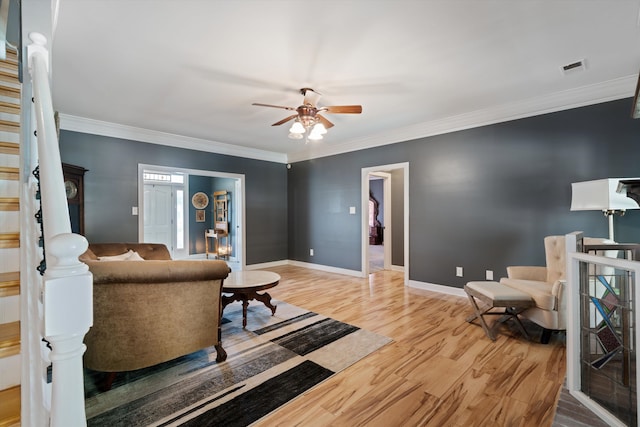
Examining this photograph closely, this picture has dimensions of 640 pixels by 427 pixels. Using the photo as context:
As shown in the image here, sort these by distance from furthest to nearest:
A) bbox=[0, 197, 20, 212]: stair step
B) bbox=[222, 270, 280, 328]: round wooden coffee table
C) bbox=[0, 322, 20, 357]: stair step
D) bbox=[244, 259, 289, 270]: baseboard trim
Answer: bbox=[244, 259, 289, 270]: baseboard trim, bbox=[222, 270, 280, 328]: round wooden coffee table, bbox=[0, 197, 20, 212]: stair step, bbox=[0, 322, 20, 357]: stair step

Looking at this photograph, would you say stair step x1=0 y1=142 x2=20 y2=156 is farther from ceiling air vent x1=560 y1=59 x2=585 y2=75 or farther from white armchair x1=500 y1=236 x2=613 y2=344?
ceiling air vent x1=560 y1=59 x2=585 y2=75

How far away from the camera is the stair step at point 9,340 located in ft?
3.45

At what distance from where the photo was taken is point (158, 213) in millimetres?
7070

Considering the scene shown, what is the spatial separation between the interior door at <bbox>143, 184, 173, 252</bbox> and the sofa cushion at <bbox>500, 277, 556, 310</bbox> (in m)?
7.23

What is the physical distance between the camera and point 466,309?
3.39 m

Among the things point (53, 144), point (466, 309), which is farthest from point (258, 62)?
point (466, 309)

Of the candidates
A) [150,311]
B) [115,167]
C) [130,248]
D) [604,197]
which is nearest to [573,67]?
[604,197]

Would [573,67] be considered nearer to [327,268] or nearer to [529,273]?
[529,273]

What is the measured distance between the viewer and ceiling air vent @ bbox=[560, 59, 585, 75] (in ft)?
8.32

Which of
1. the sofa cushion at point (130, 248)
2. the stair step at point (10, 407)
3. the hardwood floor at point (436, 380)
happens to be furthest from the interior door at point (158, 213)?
the stair step at point (10, 407)

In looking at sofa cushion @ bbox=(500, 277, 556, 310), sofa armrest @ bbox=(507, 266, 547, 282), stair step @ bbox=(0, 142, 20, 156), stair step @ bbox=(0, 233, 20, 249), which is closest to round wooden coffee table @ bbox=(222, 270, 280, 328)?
stair step @ bbox=(0, 233, 20, 249)

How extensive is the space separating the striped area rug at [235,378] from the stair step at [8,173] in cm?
142

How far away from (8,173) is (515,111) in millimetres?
4727

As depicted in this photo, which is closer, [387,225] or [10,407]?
[10,407]
